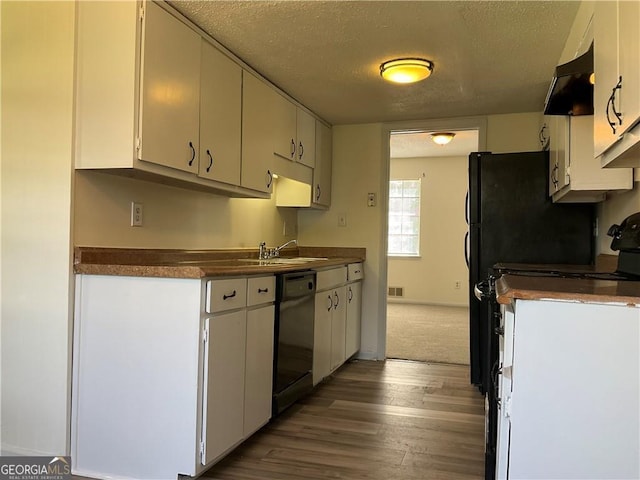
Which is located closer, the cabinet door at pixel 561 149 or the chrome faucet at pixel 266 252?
the cabinet door at pixel 561 149

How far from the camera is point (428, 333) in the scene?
5520 mm

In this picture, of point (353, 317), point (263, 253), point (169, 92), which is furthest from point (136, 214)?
point (353, 317)

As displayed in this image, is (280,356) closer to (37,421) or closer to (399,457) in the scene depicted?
(399,457)

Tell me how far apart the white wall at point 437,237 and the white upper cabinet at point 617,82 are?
6.00 m

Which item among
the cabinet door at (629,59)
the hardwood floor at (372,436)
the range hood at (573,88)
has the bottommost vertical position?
the hardwood floor at (372,436)

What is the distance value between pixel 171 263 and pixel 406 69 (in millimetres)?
1713

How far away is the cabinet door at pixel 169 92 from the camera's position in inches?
83.3

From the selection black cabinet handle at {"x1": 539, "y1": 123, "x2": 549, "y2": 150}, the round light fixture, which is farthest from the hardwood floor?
the round light fixture

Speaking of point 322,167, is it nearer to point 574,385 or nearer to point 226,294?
point 226,294

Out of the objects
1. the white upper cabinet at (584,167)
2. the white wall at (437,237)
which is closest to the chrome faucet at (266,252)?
the white upper cabinet at (584,167)

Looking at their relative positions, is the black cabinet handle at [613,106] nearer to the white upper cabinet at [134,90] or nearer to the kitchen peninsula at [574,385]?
the kitchen peninsula at [574,385]

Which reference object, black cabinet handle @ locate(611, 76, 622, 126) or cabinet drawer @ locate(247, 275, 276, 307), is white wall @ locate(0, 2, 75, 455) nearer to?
cabinet drawer @ locate(247, 275, 276, 307)

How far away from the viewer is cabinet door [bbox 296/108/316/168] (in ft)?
12.5

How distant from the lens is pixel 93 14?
213 centimetres
